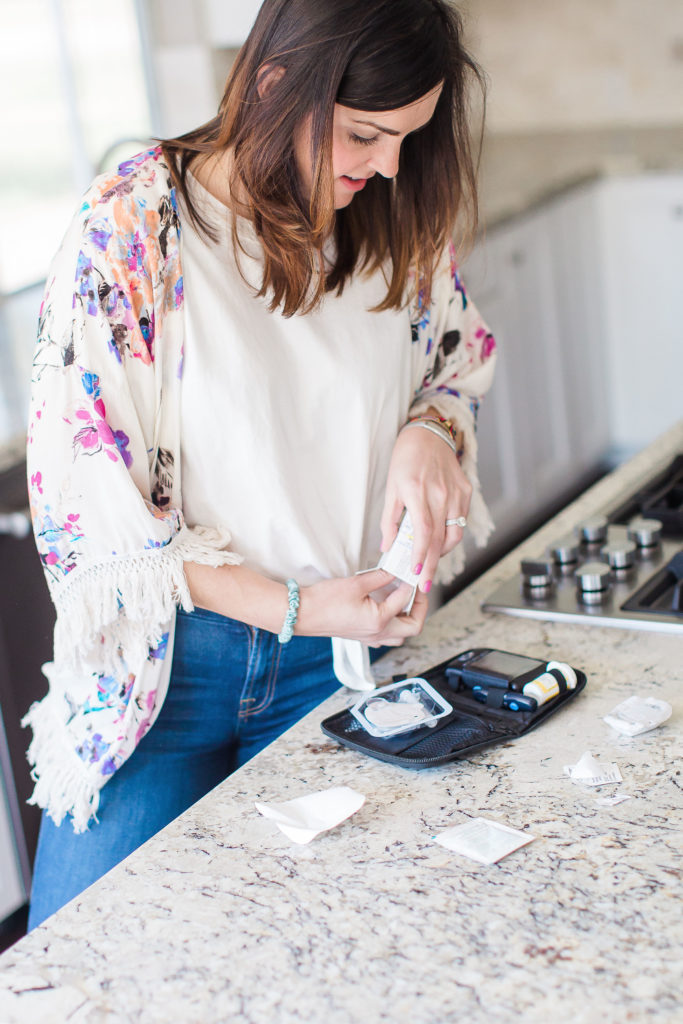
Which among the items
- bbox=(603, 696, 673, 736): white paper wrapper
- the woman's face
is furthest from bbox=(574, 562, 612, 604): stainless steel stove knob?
the woman's face

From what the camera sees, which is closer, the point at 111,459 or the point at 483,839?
the point at 483,839

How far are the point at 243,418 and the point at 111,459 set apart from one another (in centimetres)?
16

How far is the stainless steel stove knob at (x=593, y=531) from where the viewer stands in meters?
1.29

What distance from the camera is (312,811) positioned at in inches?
34.0

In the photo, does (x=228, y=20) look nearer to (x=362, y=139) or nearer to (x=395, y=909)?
(x=362, y=139)

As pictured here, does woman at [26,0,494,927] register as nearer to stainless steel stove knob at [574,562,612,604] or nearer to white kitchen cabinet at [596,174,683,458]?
stainless steel stove knob at [574,562,612,604]

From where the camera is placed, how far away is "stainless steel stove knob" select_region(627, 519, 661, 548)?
127 cm

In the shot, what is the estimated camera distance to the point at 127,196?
3.26 feet

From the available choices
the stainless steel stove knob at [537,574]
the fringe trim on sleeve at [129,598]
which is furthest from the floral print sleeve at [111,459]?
the stainless steel stove knob at [537,574]

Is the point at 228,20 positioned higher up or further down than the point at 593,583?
higher up

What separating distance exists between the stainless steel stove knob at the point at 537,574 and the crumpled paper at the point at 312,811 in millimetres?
410

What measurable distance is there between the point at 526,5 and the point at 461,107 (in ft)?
11.7

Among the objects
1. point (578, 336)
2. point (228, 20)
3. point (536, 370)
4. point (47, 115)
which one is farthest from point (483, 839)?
point (47, 115)

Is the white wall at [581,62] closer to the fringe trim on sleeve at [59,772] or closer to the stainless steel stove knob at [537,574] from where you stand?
the stainless steel stove knob at [537,574]
